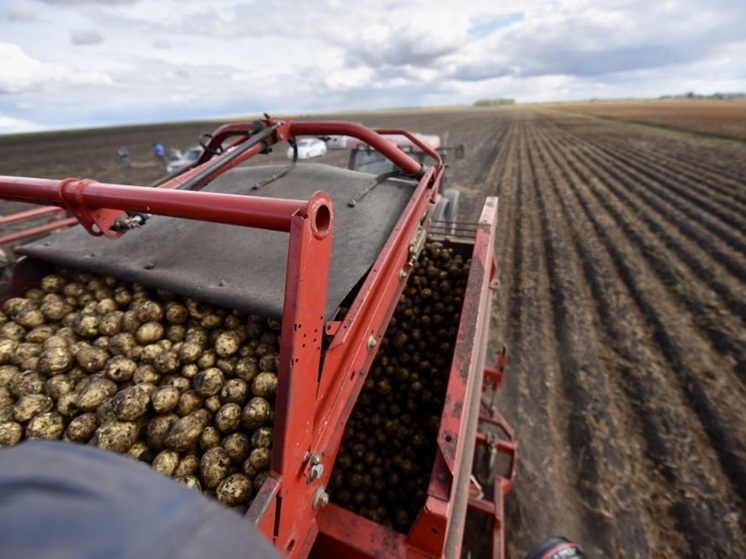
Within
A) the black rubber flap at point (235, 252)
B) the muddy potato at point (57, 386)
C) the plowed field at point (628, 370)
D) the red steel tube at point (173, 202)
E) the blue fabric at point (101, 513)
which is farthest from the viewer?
the plowed field at point (628, 370)

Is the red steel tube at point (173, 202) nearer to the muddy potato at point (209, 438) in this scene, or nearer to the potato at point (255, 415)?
the potato at point (255, 415)

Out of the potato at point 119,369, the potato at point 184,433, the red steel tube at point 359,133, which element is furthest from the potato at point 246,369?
the red steel tube at point 359,133

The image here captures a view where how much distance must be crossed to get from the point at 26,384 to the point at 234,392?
1.00 metres

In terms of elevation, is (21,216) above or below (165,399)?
above

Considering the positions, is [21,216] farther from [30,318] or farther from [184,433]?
[184,433]

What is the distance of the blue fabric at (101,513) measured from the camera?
0.59 meters

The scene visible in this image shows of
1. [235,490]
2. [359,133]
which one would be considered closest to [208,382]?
[235,490]

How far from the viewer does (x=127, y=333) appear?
204 centimetres

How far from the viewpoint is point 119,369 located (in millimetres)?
1846

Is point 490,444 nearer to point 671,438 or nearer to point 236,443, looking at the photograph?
point 671,438

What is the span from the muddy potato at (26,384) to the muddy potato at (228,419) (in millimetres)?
903

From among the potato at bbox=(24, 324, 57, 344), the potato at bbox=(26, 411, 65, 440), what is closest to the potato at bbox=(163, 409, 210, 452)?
the potato at bbox=(26, 411, 65, 440)

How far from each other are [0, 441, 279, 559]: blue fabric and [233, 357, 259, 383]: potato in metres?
1.07

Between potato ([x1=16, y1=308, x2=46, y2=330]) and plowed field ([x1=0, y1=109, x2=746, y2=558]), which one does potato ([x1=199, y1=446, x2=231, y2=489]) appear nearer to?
potato ([x1=16, y1=308, x2=46, y2=330])
